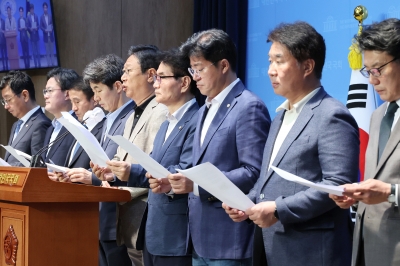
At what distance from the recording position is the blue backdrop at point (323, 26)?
13.7 feet

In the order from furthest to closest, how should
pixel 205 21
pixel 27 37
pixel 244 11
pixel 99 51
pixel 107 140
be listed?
pixel 27 37, pixel 99 51, pixel 205 21, pixel 244 11, pixel 107 140

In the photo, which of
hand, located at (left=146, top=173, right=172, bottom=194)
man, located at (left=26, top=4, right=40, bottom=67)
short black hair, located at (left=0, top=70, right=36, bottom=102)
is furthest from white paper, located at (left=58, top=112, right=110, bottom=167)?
man, located at (left=26, top=4, right=40, bottom=67)

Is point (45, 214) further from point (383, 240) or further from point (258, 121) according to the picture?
point (383, 240)

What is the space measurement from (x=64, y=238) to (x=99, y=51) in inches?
143

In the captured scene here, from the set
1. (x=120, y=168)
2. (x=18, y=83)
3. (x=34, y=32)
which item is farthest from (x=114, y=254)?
(x=34, y=32)

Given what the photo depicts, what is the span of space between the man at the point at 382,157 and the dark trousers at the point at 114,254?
6.12ft

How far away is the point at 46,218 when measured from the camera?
9.89 feet

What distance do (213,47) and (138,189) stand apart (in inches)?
36.8

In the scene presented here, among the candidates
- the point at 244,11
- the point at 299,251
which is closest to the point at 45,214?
the point at 299,251

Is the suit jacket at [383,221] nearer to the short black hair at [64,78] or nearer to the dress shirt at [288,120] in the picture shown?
the dress shirt at [288,120]

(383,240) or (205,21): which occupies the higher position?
(205,21)

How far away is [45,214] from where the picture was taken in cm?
301

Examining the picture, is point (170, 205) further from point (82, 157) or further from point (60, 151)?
point (60, 151)

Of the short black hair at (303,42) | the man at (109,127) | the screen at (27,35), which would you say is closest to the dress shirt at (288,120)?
the short black hair at (303,42)
